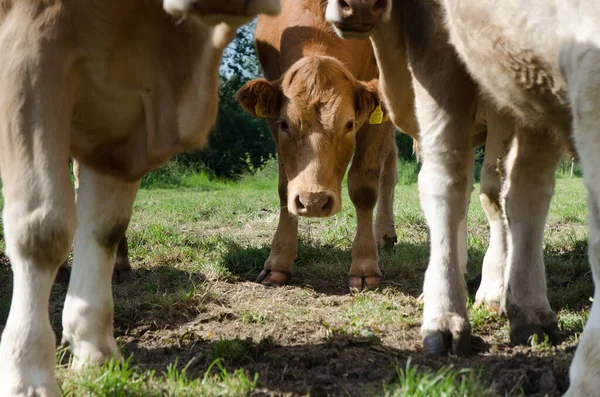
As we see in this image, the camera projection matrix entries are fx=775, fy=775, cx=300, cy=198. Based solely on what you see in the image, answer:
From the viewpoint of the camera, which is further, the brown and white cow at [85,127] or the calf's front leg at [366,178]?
the calf's front leg at [366,178]

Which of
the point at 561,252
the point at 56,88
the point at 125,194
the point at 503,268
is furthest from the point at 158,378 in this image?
the point at 561,252

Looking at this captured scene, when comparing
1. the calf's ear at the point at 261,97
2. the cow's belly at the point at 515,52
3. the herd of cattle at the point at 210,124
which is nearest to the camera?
the herd of cattle at the point at 210,124

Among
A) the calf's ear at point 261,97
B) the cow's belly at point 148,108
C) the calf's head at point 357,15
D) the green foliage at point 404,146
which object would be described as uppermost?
the green foliage at point 404,146

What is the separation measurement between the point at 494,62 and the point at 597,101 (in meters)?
0.73

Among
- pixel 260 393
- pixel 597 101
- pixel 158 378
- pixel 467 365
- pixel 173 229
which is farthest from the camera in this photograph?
pixel 173 229

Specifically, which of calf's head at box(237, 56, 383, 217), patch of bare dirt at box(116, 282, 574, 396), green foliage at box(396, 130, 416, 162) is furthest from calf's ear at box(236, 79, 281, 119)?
green foliage at box(396, 130, 416, 162)

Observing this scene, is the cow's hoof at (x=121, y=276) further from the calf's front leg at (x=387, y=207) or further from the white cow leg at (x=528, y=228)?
the white cow leg at (x=528, y=228)

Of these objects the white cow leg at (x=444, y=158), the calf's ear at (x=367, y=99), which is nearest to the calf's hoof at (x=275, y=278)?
the calf's ear at (x=367, y=99)

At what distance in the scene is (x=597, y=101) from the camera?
2305 mm

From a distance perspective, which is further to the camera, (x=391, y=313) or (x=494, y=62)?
(x=391, y=313)

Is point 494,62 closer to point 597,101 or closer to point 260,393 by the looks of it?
point 597,101

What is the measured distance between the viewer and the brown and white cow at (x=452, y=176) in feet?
11.6

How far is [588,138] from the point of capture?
2359 millimetres

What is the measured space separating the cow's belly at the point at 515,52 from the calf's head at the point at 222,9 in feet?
2.94
